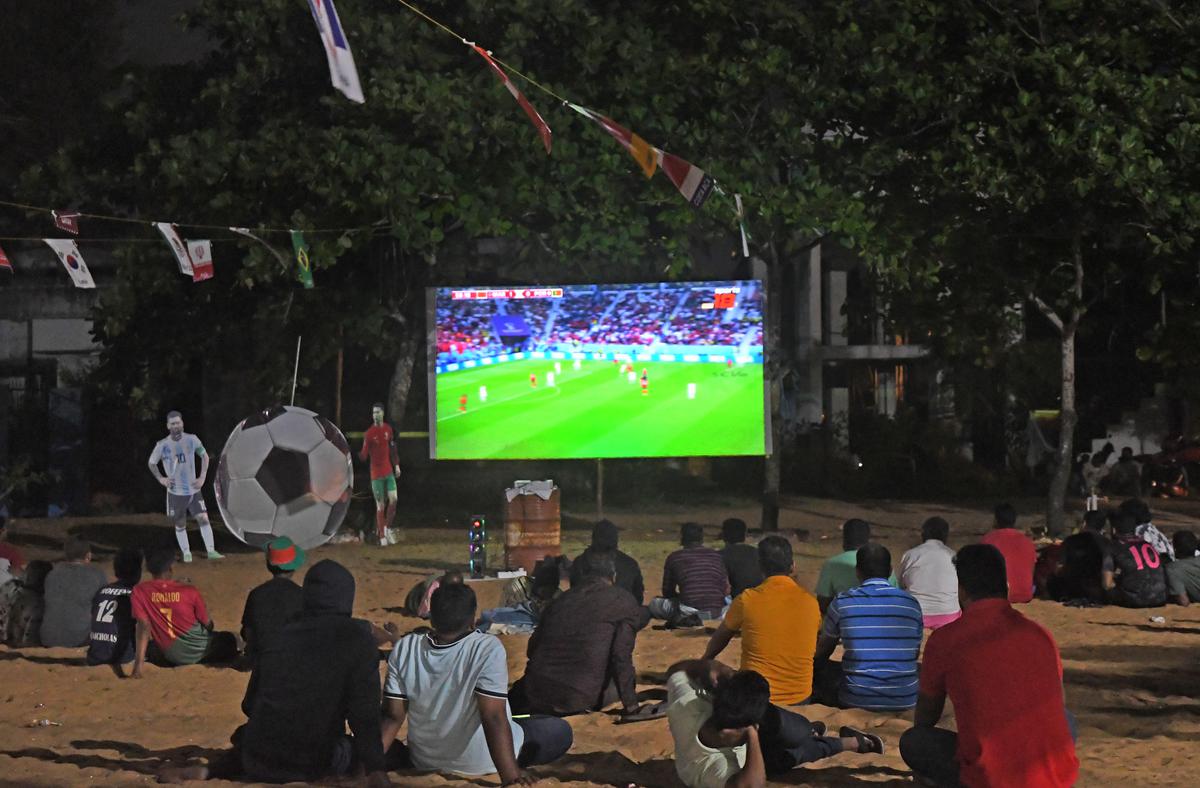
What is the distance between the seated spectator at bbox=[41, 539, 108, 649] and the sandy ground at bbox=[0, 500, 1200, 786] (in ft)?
0.57

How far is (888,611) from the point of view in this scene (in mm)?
8930

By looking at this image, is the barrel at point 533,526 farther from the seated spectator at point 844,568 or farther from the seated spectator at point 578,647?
the seated spectator at point 578,647

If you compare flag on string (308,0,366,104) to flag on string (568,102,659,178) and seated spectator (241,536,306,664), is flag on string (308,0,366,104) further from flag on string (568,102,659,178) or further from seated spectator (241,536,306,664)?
flag on string (568,102,659,178)

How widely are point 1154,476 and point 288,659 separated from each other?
25266 millimetres

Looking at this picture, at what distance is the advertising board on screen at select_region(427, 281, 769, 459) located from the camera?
71.0 ft

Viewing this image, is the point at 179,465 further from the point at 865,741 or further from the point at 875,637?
the point at 865,741

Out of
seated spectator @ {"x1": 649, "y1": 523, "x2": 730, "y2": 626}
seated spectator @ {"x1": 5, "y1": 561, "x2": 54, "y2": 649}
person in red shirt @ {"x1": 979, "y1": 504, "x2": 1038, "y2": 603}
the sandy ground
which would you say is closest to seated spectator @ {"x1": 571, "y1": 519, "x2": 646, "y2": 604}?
seated spectator @ {"x1": 649, "y1": 523, "x2": 730, "y2": 626}

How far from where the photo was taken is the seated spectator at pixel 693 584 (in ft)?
44.3

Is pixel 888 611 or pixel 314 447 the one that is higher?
pixel 314 447

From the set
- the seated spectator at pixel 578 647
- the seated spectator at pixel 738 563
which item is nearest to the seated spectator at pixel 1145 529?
the seated spectator at pixel 738 563

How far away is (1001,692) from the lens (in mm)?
6055

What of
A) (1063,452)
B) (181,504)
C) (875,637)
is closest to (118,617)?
(875,637)

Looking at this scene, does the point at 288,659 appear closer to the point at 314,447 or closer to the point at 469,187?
the point at 314,447

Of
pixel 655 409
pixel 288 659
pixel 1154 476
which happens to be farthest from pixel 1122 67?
pixel 288 659
